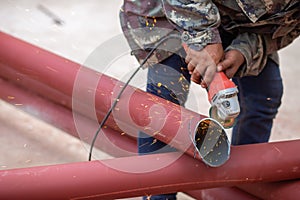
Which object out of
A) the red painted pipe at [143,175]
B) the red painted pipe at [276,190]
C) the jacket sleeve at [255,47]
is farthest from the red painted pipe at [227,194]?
the jacket sleeve at [255,47]

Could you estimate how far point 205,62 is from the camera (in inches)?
47.2

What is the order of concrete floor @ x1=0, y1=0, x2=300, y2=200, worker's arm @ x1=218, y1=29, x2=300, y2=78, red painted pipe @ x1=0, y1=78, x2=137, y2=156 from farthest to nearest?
concrete floor @ x1=0, y1=0, x2=300, y2=200
red painted pipe @ x1=0, y1=78, x2=137, y2=156
worker's arm @ x1=218, y1=29, x2=300, y2=78

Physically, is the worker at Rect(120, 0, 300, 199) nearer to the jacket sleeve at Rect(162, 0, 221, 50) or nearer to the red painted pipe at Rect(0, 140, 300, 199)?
the jacket sleeve at Rect(162, 0, 221, 50)

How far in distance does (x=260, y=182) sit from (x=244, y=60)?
252mm

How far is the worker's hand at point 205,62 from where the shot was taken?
3.91 ft

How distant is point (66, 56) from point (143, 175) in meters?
1.27

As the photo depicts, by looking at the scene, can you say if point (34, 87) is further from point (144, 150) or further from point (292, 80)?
point (292, 80)

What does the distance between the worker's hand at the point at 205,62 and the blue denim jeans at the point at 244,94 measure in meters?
0.11

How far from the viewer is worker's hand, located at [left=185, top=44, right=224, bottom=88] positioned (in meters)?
1.19

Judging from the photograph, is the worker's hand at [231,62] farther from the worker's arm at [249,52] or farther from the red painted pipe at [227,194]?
the red painted pipe at [227,194]

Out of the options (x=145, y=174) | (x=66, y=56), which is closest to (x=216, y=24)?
(x=145, y=174)

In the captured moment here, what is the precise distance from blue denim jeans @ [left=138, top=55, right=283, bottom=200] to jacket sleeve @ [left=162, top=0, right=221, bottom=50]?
0.42 ft

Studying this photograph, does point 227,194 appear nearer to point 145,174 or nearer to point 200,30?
point 145,174

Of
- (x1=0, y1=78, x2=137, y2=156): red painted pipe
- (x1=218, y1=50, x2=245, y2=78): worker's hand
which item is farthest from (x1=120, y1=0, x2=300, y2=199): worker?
(x1=0, y1=78, x2=137, y2=156): red painted pipe
